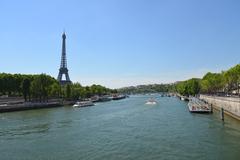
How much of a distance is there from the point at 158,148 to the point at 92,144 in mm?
6279

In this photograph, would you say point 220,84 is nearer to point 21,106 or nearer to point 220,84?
point 220,84

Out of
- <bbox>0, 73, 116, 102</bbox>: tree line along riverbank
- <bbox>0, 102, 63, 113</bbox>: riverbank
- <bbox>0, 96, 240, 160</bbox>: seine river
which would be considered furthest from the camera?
<bbox>0, 73, 116, 102</bbox>: tree line along riverbank

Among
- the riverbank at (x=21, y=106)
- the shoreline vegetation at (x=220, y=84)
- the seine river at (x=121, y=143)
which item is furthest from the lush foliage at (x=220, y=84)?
the riverbank at (x=21, y=106)

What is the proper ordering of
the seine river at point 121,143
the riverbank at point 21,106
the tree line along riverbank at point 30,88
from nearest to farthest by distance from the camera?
the seine river at point 121,143, the riverbank at point 21,106, the tree line along riverbank at point 30,88

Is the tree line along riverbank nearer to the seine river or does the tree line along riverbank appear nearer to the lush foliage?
the lush foliage

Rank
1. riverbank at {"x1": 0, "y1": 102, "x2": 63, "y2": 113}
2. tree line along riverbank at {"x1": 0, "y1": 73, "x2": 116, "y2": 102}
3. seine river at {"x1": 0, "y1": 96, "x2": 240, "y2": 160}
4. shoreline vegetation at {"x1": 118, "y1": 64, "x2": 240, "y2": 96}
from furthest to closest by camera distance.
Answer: tree line along riverbank at {"x1": 0, "y1": 73, "x2": 116, "y2": 102} → shoreline vegetation at {"x1": 118, "y1": 64, "x2": 240, "y2": 96} → riverbank at {"x1": 0, "y1": 102, "x2": 63, "y2": 113} → seine river at {"x1": 0, "y1": 96, "x2": 240, "y2": 160}

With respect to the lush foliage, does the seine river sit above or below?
below

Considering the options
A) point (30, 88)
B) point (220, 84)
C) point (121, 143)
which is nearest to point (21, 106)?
point (30, 88)

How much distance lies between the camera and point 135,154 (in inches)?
931

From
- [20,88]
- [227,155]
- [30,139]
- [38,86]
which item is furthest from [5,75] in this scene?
[227,155]

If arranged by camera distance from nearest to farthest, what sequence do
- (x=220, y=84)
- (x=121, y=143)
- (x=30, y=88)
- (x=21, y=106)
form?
(x=121, y=143), (x=21, y=106), (x=30, y=88), (x=220, y=84)

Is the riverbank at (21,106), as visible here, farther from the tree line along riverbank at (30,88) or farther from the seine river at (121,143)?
the seine river at (121,143)

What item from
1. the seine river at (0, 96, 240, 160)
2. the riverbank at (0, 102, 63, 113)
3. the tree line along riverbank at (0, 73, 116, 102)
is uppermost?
the tree line along riverbank at (0, 73, 116, 102)

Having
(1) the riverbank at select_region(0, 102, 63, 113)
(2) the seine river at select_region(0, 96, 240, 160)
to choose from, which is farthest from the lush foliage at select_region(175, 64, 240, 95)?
(1) the riverbank at select_region(0, 102, 63, 113)
